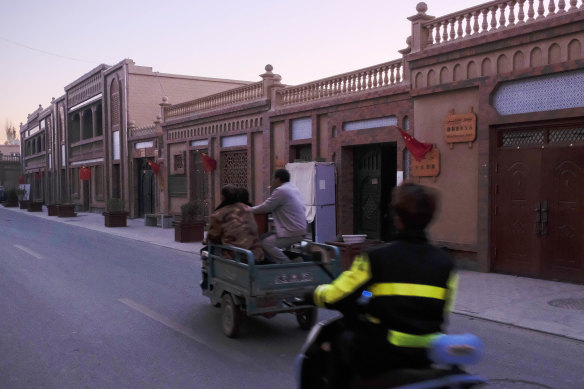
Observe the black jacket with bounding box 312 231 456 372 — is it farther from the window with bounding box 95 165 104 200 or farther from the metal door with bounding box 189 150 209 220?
the window with bounding box 95 165 104 200

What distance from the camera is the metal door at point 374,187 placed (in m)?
14.5

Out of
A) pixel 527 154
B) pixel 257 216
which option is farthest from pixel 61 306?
pixel 527 154

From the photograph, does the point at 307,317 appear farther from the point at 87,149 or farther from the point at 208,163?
the point at 87,149

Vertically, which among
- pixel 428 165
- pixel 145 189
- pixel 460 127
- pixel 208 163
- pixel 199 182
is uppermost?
pixel 460 127

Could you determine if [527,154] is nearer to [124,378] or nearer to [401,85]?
[401,85]

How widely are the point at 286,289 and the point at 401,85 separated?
26.5 ft

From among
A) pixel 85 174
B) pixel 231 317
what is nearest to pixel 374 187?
pixel 231 317

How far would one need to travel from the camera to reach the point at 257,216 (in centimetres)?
869

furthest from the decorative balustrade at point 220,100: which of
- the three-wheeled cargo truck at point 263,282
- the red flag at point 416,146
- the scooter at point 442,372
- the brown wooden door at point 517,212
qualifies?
the scooter at point 442,372

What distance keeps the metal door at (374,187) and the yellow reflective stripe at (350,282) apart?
11701 mm

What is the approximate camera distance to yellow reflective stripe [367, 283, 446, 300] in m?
2.59

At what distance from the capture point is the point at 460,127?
11352 millimetres

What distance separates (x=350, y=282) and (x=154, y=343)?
13.3 feet

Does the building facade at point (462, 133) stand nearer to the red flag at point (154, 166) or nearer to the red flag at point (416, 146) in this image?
the red flag at point (416, 146)
